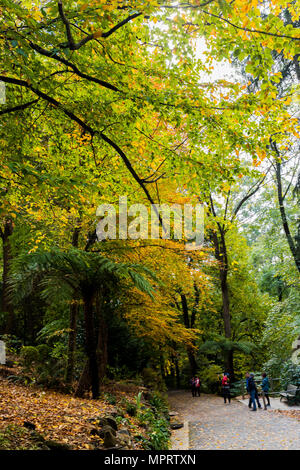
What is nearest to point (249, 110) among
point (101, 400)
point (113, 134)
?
point (113, 134)

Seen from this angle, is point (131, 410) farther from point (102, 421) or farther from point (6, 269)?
point (6, 269)

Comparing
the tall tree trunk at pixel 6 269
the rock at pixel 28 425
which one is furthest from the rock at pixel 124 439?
the tall tree trunk at pixel 6 269

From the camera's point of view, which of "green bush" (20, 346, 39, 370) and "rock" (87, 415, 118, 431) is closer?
"rock" (87, 415, 118, 431)

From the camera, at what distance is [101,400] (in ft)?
26.2

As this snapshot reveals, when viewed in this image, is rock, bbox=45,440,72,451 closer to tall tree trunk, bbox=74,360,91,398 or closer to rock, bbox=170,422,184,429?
tall tree trunk, bbox=74,360,91,398

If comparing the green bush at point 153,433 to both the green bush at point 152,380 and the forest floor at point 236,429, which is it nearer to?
the forest floor at point 236,429

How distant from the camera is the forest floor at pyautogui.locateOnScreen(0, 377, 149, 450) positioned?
14.7 feet

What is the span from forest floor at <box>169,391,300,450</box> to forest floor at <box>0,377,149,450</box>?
1635 mm

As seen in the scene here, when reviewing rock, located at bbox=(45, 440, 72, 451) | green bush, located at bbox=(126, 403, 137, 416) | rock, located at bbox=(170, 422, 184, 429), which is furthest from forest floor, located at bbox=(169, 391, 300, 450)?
rock, located at bbox=(45, 440, 72, 451)

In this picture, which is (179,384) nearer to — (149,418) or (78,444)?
(149,418)

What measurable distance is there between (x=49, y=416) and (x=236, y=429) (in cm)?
511

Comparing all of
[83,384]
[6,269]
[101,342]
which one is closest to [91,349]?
[83,384]

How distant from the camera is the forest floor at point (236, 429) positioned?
704 cm

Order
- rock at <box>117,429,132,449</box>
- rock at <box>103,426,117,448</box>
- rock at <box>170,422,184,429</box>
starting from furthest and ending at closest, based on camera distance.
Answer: rock at <box>170,422,184,429</box>, rock at <box>117,429,132,449</box>, rock at <box>103,426,117,448</box>
